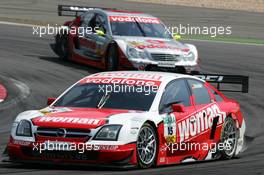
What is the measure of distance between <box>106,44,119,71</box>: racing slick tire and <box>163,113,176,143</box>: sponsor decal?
373 inches

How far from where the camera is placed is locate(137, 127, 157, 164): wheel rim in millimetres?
10430

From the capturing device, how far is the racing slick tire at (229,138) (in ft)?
40.1

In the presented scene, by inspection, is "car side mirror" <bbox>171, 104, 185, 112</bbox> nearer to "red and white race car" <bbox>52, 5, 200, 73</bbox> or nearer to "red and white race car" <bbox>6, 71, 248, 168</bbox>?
"red and white race car" <bbox>6, 71, 248, 168</bbox>

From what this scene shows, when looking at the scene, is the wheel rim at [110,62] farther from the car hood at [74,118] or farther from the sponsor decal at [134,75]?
the car hood at [74,118]

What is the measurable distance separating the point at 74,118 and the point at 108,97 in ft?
2.90

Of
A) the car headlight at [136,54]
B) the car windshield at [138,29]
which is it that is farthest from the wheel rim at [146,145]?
the car windshield at [138,29]

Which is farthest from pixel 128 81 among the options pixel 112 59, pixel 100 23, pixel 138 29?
pixel 100 23

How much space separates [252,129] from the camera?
51.4ft

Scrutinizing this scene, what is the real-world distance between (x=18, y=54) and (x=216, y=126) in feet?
41.9

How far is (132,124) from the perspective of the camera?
1037 centimetres

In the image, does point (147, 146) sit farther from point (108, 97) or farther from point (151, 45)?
point (151, 45)

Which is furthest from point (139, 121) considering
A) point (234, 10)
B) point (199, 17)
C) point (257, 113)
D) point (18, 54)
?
point (234, 10)

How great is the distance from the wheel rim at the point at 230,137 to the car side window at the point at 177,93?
87 centimetres

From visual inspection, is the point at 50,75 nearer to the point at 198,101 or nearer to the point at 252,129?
the point at 252,129
